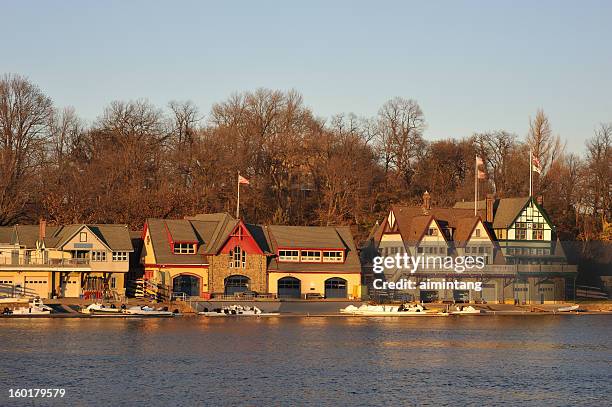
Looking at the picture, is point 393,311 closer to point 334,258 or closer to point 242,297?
point 334,258

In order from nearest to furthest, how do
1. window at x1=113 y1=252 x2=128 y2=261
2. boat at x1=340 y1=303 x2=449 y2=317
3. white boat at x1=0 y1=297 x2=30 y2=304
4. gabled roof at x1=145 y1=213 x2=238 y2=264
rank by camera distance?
white boat at x1=0 y1=297 x2=30 y2=304 → window at x1=113 y1=252 x2=128 y2=261 → gabled roof at x1=145 y1=213 x2=238 y2=264 → boat at x1=340 y1=303 x2=449 y2=317

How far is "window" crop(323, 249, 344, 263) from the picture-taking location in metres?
111

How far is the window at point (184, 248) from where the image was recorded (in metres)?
107

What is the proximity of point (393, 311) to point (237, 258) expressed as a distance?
54.0 feet

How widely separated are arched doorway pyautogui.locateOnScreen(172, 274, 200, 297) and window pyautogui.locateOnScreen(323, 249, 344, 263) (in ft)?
45.3

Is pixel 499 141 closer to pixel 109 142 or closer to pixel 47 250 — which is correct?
pixel 109 142

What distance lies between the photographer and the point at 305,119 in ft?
467

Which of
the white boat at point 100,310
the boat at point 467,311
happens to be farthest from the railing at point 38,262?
the boat at point 467,311

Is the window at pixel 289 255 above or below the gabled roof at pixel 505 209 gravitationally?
below

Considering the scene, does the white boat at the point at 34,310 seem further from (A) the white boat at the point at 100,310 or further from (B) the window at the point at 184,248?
(B) the window at the point at 184,248

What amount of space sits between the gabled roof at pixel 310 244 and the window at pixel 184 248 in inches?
316

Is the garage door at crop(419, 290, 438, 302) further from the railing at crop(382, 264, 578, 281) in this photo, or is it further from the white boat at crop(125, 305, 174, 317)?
the white boat at crop(125, 305, 174, 317)

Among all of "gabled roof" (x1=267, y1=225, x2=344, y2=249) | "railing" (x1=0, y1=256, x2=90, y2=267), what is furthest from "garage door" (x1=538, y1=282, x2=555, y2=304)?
"railing" (x1=0, y1=256, x2=90, y2=267)

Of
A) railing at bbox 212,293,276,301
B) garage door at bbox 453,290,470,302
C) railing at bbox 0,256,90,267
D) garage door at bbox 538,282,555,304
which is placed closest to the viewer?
railing at bbox 0,256,90,267
